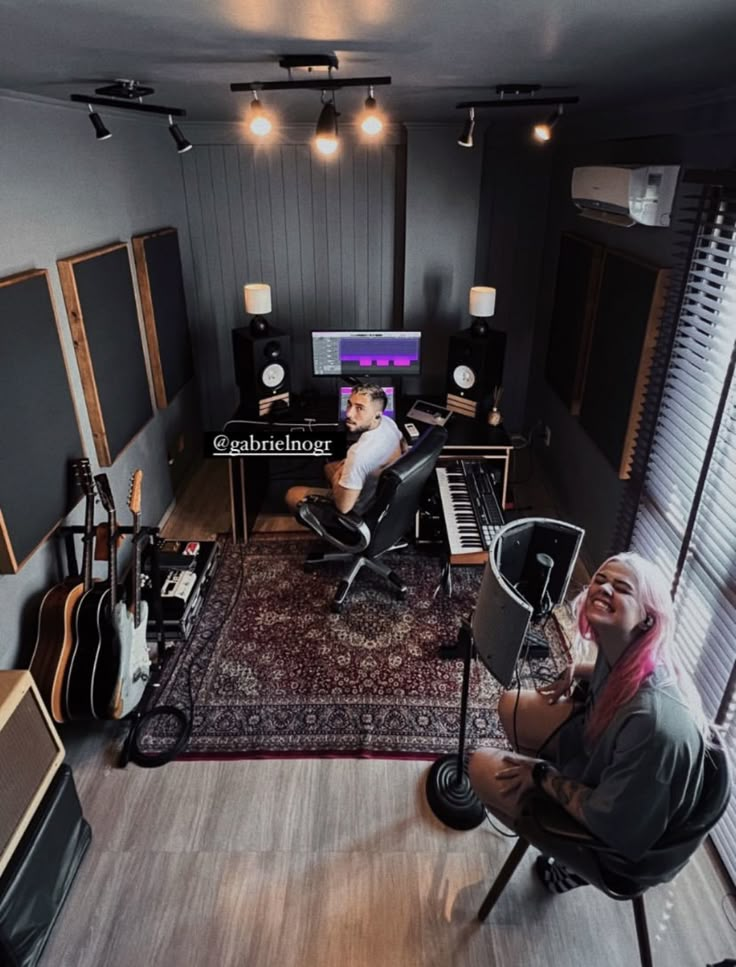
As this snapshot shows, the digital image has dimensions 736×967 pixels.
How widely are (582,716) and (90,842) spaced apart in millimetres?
1578

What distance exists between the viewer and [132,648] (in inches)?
88.4

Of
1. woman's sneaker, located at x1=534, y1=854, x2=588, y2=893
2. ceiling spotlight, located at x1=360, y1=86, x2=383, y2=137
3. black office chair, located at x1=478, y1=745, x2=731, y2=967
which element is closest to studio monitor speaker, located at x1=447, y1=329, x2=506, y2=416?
ceiling spotlight, located at x1=360, y1=86, x2=383, y2=137

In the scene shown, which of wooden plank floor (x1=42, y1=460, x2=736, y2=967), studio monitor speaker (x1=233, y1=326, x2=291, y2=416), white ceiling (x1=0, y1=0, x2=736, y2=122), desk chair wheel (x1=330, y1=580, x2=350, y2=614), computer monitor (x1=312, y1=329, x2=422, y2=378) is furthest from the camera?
computer monitor (x1=312, y1=329, x2=422, y2=378)

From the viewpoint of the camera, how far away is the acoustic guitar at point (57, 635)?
2.16 metres

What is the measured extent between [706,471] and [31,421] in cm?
233

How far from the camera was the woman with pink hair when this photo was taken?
1318 millimetres

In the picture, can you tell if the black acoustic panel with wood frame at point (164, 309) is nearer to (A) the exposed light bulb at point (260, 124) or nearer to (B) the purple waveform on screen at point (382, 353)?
(B) the purple waveform on screen at point (382, 353)

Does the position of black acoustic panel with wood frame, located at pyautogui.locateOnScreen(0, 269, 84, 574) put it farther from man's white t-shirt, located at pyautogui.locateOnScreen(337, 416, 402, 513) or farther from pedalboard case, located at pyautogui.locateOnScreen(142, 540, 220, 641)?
man's white t-shirt, located at pyautogui.locateOnScreen(337, 416, 402, 513)

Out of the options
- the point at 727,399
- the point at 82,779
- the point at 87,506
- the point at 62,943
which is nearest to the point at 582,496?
the point at 727,399

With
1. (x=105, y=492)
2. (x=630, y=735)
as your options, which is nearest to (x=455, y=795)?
(x=630, y=735)

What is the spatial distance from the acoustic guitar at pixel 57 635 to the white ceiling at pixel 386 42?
5.01 feet

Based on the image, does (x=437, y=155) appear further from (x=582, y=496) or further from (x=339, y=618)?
(x=339, y=618)

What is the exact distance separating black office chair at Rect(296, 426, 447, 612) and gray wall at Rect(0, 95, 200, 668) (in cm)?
103

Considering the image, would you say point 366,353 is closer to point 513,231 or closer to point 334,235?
point 334,235
